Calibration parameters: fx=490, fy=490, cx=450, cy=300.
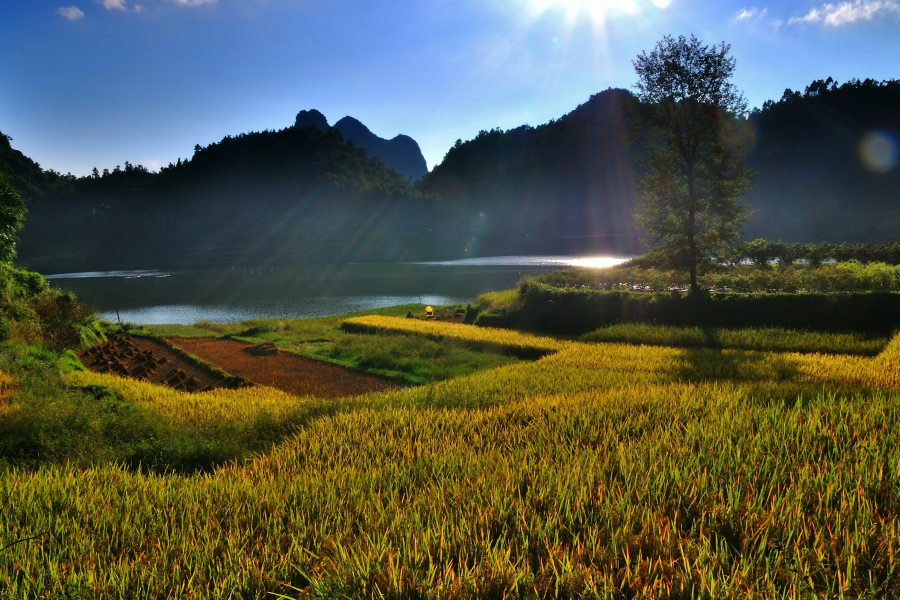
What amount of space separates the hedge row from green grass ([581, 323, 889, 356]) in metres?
1.24

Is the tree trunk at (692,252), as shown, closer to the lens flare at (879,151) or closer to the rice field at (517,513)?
the rice field at (517,513)

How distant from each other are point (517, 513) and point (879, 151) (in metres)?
127

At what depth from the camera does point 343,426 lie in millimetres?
6539

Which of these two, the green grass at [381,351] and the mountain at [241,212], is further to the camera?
the mountain at [241,212]

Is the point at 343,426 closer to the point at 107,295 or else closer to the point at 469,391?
the point at 469,391

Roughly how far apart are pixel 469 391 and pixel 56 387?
8.41m

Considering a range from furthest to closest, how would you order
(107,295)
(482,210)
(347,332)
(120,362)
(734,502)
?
(482,210) < (107,295) < (347,332) < (120,362) < (734,502)

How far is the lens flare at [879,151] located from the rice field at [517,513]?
117534 millimetres

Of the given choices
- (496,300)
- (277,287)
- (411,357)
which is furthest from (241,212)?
(411,357)

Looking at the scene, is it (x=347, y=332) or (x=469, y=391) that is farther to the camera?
(x=347, y=332)

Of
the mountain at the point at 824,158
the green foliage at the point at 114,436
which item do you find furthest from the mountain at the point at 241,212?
the green foliage at the point at 114,436

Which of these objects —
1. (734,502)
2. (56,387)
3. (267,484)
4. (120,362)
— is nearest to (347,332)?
(120,362)

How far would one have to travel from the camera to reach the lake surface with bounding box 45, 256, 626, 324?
40.5 meters

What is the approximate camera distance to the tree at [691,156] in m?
19.2
